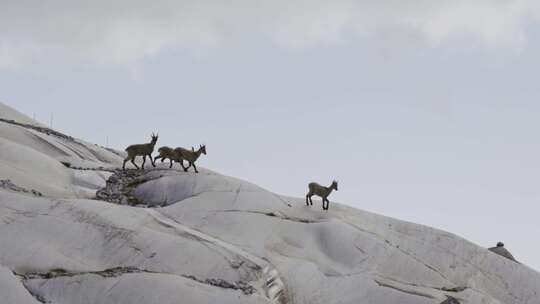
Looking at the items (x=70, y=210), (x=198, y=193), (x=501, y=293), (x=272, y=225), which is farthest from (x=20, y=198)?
(x=501, y=293)

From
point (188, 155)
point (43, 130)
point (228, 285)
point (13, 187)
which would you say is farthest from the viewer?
point (43, 130)

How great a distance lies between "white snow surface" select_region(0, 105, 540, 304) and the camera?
70.5ft

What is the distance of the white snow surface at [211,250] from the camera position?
21500 millimetres

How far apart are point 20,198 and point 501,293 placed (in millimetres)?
16534

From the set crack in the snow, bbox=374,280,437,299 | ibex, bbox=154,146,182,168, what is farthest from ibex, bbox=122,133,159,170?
crack in the snow, bbox=374,280,437,299

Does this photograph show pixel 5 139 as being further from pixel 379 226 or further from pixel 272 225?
pixel 379 226

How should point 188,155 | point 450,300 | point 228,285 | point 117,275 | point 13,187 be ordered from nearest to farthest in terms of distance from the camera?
point 117,275, point 228,285, point 450,300, point 13,187, point 188,155

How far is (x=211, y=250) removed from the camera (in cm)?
2366

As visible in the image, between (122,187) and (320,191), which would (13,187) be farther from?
(320,191)

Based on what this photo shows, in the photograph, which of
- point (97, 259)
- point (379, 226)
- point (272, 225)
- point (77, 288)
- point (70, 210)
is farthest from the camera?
point (379, 226)

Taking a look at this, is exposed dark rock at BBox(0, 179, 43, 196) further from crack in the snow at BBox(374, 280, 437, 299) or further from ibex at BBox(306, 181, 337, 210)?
crack in the snow at BBox(374, 280, 437, 299)

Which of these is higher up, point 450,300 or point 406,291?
point 406,291

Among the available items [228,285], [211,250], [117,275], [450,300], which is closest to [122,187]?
[211,250]

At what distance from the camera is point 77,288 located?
21.1 m
